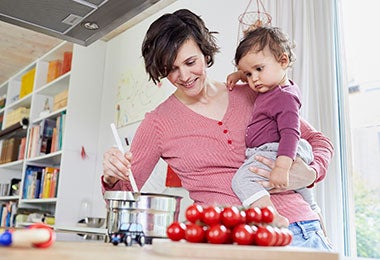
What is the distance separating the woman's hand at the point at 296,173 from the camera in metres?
1.26

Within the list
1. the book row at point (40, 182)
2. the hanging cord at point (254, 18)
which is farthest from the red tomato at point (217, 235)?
the book row at point (40, 182)

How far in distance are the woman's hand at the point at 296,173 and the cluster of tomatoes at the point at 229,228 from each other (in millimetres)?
480

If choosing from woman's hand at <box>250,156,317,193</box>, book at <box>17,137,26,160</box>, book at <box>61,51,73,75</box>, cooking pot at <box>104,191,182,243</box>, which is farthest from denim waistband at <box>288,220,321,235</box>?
book at <box>17,137,26,160</box>

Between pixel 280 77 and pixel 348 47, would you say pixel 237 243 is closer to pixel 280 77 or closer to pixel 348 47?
pixel 280 77

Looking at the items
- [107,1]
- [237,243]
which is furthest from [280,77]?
[237,243]

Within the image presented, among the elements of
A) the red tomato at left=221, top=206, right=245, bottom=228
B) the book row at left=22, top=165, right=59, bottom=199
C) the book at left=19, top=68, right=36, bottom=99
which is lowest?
the red tomato at left=221, top=206, right=245, bottom=228

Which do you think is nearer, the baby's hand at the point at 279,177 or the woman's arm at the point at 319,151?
the baby's hand at the point at 279,177

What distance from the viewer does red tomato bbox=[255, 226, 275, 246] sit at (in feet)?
2.26

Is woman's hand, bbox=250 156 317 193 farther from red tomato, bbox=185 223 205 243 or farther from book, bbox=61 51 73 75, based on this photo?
book, bbox=61 51 73 75

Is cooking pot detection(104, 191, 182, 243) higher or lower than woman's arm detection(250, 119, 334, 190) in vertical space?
lower

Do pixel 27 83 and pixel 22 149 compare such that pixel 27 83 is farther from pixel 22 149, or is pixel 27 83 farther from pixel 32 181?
pixel 32 181

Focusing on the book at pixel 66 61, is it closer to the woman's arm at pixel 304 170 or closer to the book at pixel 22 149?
the book at pixel 22 149

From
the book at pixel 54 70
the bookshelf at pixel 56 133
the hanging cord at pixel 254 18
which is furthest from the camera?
the book at pixel 54 70

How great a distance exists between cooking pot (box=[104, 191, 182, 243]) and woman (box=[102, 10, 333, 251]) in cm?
27
